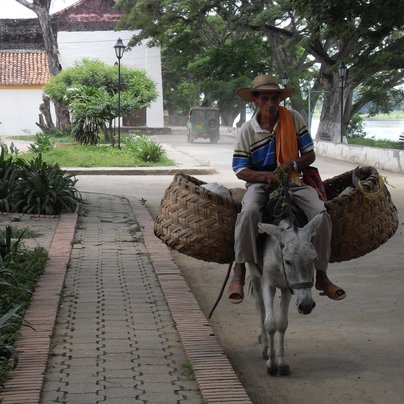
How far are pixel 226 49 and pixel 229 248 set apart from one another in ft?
146

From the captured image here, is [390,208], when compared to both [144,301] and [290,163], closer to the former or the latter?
[290,163]

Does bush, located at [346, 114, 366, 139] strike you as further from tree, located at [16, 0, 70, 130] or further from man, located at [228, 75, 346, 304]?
man, located at [228, 75, 346, 304]

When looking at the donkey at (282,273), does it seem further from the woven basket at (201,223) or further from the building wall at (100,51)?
the building wall at (100,51)

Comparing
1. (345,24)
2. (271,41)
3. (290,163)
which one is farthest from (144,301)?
(271,41)

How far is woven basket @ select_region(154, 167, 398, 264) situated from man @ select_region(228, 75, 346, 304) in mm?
189

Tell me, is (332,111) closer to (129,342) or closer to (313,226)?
(129,342)

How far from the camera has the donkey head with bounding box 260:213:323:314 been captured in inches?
212

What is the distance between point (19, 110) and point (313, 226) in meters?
47.4

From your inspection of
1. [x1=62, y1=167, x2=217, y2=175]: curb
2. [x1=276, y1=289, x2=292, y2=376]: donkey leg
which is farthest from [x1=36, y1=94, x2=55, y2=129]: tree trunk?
[x1=276, y1=289, x2=292, y2=376]: donkey leg

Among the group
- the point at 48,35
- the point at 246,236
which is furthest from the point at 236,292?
the point at 48,35

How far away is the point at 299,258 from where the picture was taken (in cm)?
547

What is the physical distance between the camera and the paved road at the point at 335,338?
18.7 ft

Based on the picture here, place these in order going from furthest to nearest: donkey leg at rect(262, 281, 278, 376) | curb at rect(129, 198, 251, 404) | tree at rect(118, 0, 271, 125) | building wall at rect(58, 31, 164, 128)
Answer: building wall at rect(58, 31, 164, 128), tree at rect(118, 0, 271, 125), donkey leg at rect(262, 281, 278, 376), curb at rect(129, 198, 251, 404)

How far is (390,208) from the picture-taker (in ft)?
21.6
